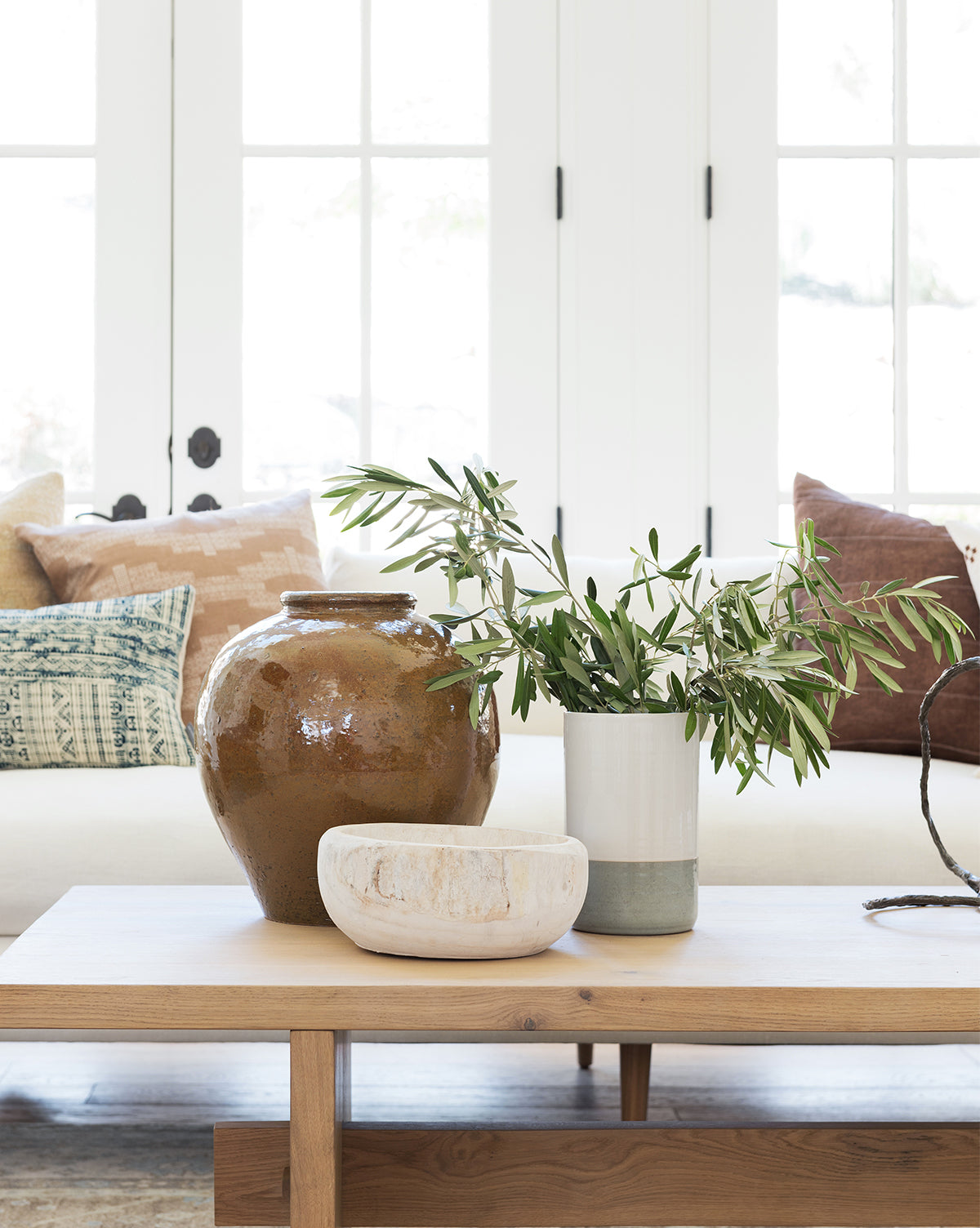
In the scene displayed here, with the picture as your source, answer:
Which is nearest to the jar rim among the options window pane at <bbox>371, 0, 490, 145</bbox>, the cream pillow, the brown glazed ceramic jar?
the brown glazed ceramic jar

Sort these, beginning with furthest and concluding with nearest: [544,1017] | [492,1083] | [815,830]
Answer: [492,1083]
[815,830]
[544,1017]

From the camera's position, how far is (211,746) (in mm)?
943

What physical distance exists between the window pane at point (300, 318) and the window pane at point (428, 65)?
0.18m

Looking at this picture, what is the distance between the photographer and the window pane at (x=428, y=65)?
294cm

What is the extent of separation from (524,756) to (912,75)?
6.97ft

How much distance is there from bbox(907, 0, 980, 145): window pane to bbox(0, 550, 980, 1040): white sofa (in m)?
1.94

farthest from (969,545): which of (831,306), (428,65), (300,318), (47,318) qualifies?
(47,318)

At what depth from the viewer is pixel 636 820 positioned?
0.92 m

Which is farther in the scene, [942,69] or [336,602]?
[942,69]

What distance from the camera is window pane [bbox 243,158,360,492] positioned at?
2.93 m

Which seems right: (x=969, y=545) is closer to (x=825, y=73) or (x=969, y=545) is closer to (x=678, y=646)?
(x=678, y=646)

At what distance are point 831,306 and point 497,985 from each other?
2540 mm

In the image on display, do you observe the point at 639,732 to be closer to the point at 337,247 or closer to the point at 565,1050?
the point at 565,1050

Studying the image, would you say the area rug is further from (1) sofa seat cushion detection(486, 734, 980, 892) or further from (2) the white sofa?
(1) sofa seat cushion detection(486, 734, 980, 892)
